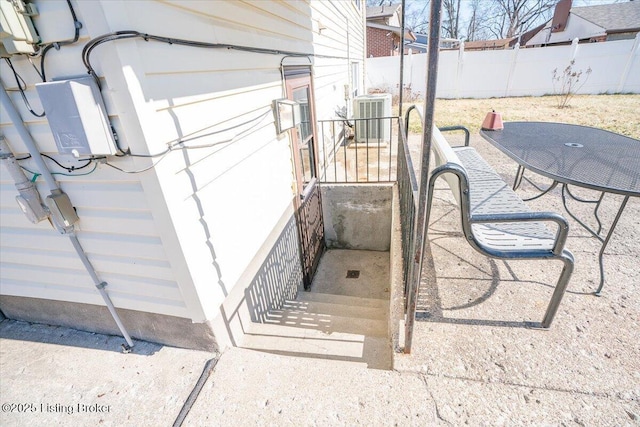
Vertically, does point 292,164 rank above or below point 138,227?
below

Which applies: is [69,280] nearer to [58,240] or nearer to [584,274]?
[58,240]

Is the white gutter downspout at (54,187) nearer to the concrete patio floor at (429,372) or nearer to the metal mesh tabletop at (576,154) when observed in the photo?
the concrete patio floor at (429,372)

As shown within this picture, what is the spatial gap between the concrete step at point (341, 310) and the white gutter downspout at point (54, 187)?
155 cm

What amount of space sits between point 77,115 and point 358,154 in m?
5.29

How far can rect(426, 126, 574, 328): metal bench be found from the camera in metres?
1.46

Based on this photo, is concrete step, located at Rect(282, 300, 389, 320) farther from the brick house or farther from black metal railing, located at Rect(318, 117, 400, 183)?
the brick house

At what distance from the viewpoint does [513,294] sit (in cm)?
202

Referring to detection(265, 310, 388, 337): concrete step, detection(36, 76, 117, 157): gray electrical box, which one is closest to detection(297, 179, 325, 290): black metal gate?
detection(265, 310, 388, 337): concrete step

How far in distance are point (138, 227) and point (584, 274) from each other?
3.00m

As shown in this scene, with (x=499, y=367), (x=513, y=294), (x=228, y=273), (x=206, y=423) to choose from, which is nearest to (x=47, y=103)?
(x=228, y=273)

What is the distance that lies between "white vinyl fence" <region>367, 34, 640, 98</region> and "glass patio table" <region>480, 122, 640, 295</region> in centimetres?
1095

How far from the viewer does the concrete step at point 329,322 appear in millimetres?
2459

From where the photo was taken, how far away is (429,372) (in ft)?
5.11

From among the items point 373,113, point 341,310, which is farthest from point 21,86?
point 373,113
